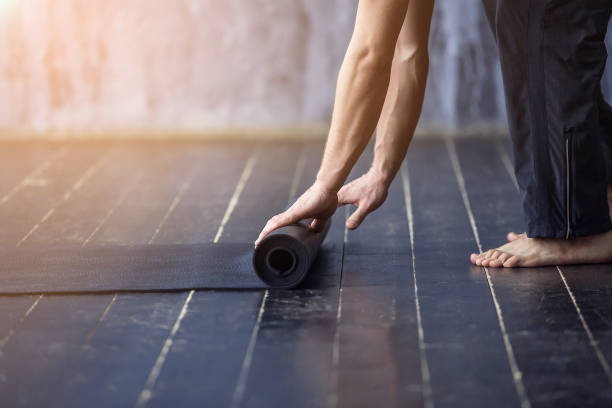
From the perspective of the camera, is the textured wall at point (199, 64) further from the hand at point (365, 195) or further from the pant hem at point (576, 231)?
the pant hem at point (576, 231)

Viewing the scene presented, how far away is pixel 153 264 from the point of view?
231cm

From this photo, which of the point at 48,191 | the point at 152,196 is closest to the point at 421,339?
the point at 152,196

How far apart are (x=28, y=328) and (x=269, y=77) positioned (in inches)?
99.3

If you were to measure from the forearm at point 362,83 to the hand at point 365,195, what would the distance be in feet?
0.86

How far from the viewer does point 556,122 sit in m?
2.16

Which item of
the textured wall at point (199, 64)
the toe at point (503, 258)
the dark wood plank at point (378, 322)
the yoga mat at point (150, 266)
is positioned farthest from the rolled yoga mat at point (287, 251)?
the textured wall at point (199, 64)

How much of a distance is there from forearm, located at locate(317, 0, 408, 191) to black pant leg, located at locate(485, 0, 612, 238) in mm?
276

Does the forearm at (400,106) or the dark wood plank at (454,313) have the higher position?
the forearm at (400,106)

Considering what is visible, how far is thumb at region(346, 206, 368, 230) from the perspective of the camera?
2441 mm

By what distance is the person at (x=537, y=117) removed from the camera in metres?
2.11

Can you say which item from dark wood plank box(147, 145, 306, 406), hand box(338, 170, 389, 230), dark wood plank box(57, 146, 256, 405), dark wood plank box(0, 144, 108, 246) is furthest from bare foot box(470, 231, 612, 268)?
dark wood plank box(0, 144, 108, 246)

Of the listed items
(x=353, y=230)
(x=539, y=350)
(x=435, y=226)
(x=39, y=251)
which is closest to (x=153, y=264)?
(x=39, y=251)

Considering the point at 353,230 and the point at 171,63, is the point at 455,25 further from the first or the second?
the point at 353,230

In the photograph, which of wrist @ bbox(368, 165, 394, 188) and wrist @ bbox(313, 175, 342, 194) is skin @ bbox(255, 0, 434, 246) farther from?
wrist @ bbox(368, 165, 394, 188)
